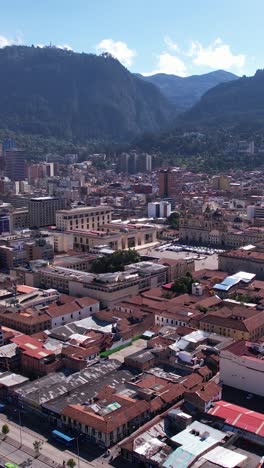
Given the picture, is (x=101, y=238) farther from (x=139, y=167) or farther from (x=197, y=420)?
(x=139, y=167)

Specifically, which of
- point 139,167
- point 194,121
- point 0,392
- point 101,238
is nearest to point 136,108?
point 194,121

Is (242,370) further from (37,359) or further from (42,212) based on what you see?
(42,212)

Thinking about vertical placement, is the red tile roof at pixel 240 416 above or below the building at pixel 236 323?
below

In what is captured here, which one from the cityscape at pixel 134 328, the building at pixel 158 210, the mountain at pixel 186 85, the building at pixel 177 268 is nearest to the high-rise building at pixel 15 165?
the cityscape at pixel 134 328

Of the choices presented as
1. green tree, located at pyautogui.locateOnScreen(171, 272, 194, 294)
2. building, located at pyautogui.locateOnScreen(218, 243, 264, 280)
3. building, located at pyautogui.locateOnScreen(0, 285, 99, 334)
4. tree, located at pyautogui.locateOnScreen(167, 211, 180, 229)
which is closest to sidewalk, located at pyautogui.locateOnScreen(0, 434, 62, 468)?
building, located at pyautogui.locateOnScreen(0, 285, 99, 334)

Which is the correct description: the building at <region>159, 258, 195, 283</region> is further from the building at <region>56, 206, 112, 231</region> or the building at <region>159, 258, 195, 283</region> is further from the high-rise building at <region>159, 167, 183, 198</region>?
the high-rise building at <region>159, 167, 183, 198</region>

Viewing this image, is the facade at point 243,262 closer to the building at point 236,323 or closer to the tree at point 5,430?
the building at point 236,323
